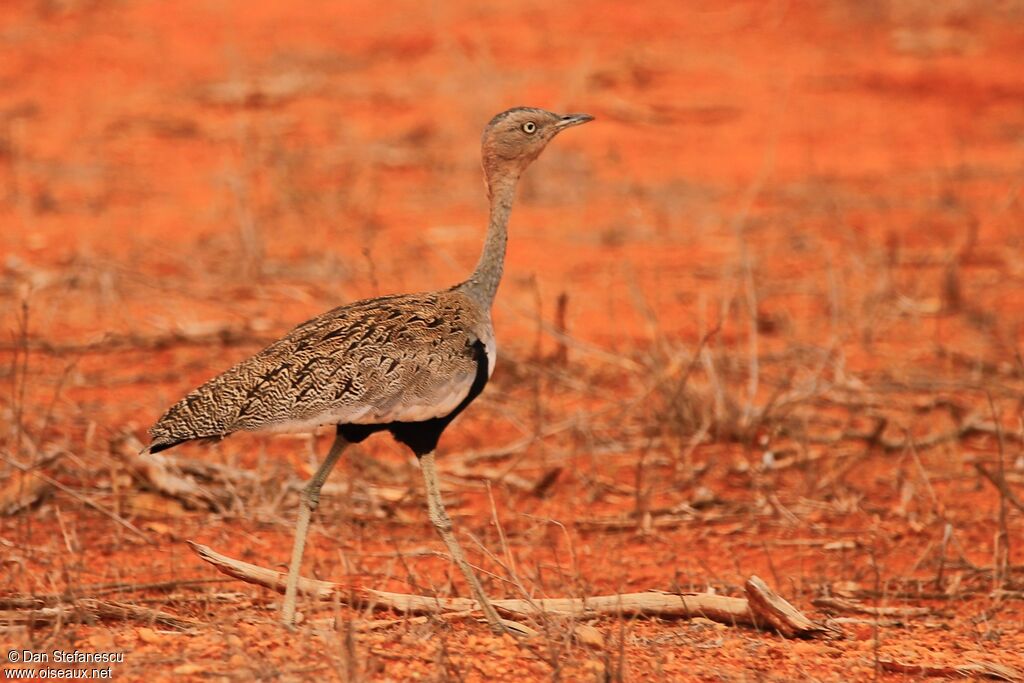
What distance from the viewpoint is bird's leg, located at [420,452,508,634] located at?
4094 mm

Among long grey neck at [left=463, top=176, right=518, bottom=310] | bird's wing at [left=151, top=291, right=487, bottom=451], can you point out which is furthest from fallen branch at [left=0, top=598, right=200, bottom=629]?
long grey neck at [left=463, top=176, right=518, bottom=310]

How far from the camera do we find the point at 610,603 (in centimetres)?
425

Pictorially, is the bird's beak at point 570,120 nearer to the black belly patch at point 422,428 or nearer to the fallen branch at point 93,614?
the black belly patch at point 422,428

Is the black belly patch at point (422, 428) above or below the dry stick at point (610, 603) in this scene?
above

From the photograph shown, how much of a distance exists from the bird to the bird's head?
0.40 m

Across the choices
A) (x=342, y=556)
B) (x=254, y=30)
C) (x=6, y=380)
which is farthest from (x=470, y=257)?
(x=254, y=30)

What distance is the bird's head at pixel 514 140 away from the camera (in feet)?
15.3

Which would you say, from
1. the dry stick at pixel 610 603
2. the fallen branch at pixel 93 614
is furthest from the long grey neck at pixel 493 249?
the fallen branch at pixel 93 614

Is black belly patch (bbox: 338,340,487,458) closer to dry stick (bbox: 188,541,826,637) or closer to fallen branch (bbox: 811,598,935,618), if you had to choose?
dry stick (bbox: 188,541,826,637)

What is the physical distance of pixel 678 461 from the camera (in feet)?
20.3

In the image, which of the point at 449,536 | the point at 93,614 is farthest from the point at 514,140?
the point at 93,614

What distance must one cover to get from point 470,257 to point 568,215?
4.67 feet

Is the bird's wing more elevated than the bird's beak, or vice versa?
the bird's beak

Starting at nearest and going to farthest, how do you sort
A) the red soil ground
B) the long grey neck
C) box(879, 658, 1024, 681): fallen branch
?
1. box(879, 658, 1024, 681): fallen branch
2. the long grey neck
3. the red soil ground
